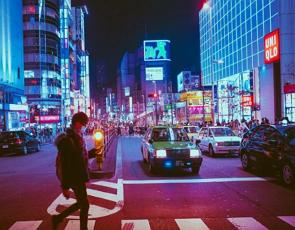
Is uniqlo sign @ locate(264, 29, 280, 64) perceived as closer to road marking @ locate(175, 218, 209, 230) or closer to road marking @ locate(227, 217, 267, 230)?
road marking @ locate(227, 217, 267, 230)

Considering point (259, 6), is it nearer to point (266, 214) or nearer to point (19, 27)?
point (19, 27)

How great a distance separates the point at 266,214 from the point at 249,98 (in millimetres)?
38503

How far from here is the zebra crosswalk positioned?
7.47m

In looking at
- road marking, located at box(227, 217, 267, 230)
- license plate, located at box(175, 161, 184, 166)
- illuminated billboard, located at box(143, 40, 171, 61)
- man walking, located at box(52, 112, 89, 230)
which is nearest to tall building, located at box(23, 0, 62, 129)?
illuminated billboard, located at box(143, 40, 171, 61)

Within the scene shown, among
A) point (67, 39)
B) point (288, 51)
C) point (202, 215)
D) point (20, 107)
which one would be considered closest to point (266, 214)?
point (202, 215)

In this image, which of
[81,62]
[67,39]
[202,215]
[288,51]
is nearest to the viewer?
[202,215]

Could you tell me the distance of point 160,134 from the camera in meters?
16.1

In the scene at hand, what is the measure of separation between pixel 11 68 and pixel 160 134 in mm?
43347

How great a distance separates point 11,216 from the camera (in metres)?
8.63

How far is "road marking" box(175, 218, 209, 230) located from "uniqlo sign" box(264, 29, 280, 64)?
34177 mm

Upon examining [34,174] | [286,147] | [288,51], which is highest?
[288,51]

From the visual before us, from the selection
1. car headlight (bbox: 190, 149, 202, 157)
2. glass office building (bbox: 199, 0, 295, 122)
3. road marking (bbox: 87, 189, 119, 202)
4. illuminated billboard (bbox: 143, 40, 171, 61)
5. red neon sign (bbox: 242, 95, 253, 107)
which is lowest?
road marking (bbox: 87, 189, 119, 202)

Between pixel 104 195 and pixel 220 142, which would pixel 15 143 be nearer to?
pixel 220 142

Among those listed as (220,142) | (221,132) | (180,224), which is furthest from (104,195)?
(221,132)
